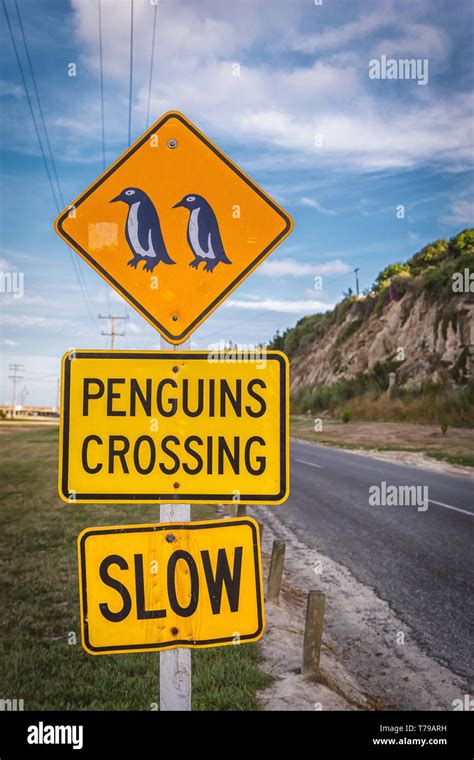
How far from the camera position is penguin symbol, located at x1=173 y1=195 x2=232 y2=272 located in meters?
2.23

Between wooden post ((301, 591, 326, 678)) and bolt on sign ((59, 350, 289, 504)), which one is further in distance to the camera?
wooden post ((301, 591, 326, 678))

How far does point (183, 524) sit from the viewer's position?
208 centimetres

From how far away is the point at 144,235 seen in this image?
222 centimetres

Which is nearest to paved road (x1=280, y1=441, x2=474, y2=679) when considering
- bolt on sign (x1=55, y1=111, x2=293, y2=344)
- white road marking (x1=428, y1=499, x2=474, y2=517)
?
white road marking (x1=428, y1=499, x2=474, y2=517)

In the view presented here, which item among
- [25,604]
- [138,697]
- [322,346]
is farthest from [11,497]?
[322,346]

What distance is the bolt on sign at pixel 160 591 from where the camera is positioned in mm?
2055

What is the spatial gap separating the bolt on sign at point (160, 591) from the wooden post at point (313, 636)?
1.97 meters

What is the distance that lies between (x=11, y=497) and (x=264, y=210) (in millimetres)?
10996

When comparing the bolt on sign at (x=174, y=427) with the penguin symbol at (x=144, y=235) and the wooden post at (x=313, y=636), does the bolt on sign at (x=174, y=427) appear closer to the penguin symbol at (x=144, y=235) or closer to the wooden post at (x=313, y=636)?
the penguin symbol at (x=144, y=235)

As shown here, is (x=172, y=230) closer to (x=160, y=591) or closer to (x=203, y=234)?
(x=203, y=234)

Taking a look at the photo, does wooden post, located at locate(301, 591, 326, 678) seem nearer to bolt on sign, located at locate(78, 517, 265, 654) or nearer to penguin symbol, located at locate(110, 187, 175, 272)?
bolt on sign, located at locate(78, 517, 265, 654)

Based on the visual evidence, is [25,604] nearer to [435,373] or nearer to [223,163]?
[223,163]

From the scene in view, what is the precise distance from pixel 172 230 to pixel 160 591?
1.43m

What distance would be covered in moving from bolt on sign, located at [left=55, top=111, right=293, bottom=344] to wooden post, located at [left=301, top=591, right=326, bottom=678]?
258cm
